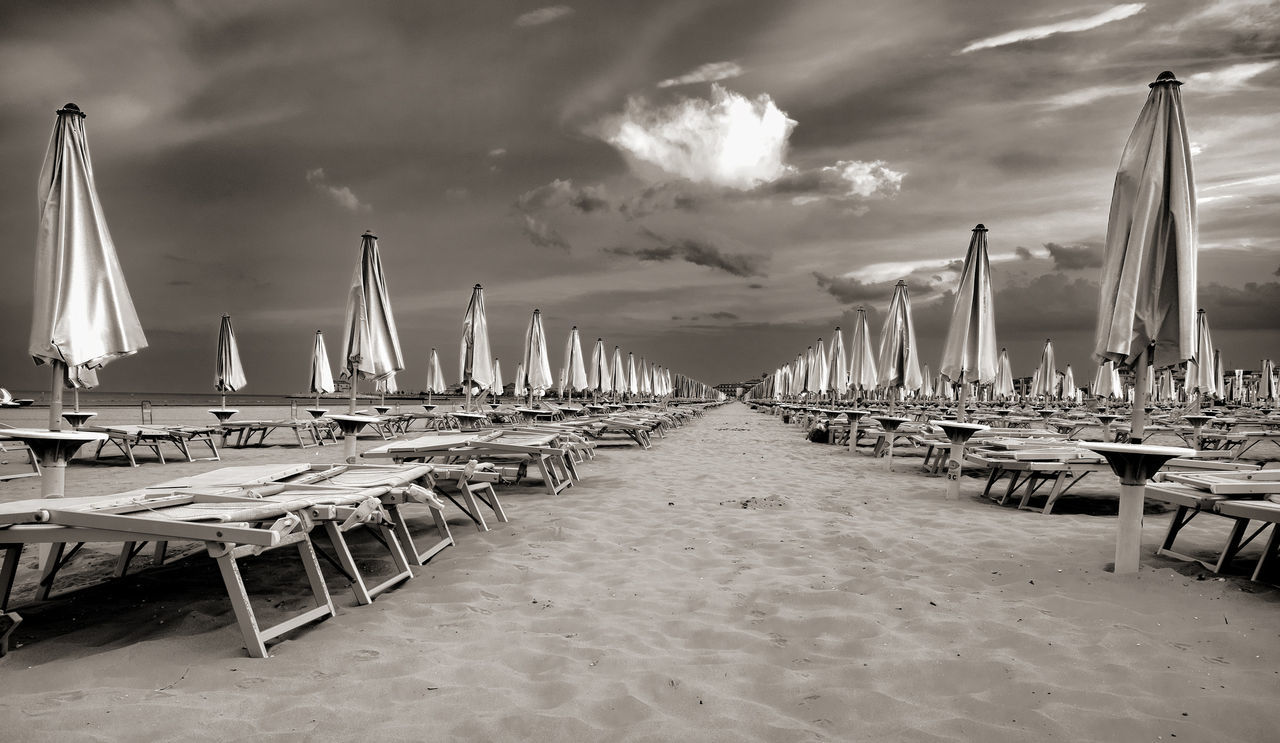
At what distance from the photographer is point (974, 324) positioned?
754 cm

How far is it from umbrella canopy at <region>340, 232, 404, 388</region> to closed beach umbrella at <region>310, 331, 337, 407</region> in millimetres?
10699

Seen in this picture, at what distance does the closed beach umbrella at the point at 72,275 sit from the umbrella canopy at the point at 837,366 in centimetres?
1589

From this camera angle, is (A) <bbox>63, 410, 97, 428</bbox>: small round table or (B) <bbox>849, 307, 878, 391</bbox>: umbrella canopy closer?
(A) <bbox>63, 410, 97, 428</bbox>: small round table

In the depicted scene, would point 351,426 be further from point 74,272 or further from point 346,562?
point 346,562

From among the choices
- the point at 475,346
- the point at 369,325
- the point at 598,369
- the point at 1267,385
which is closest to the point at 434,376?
the point at 598,369

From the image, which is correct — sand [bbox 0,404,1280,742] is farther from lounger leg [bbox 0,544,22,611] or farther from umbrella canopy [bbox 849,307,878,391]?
umbrella canopy [bbox 849,307,878,391]

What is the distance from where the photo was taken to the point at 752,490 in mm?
6773

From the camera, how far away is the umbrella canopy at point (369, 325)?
7344 millimetres

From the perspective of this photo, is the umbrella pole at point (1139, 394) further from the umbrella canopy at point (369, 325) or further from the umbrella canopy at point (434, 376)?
the umbrella canopy at point (434, 376)

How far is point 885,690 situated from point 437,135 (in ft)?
84.6

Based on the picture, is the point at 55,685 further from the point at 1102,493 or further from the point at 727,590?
the point at 1102,493

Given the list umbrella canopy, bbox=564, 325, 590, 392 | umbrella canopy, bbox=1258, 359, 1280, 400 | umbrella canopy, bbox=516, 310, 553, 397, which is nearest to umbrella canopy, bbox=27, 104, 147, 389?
umbrella canopy, bbox=516, 310, 553, 397

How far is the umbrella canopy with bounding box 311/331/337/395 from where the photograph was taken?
17.0m

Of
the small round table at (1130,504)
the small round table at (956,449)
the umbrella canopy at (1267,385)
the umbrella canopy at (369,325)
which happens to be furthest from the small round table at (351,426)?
the umbrella canopy at (1267,385)
